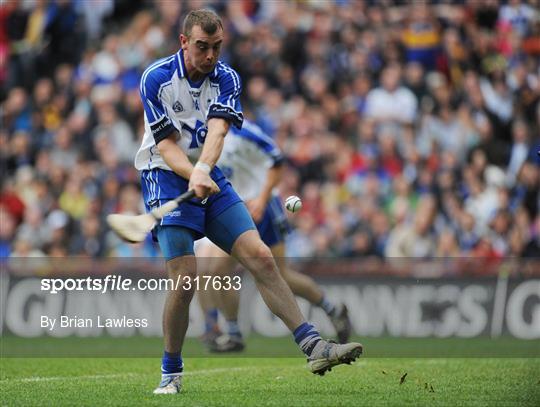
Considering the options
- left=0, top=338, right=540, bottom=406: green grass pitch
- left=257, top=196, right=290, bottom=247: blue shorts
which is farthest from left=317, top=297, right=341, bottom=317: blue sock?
left=257, top=196, right=290, bottom=247: blue shorts

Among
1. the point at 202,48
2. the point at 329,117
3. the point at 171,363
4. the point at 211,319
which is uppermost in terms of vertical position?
the point at 329,117

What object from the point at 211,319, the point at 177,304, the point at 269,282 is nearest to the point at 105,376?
the point at 177,304

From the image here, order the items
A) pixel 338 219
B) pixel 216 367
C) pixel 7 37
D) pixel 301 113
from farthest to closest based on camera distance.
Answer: pixel 7 37
pixel 301 113
pixel 338 219
pixel 216 367

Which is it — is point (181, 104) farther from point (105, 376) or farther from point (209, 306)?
point (209, 306)

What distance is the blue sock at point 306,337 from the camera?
337 inches

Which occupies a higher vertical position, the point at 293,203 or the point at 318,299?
the point at 293,203

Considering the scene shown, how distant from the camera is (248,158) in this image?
13.3 meters

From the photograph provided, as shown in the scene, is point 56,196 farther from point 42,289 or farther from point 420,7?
point 420,7

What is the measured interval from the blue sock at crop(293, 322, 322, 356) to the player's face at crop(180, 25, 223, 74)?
193 centimetres

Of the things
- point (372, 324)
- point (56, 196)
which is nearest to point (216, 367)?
point (372, 324)

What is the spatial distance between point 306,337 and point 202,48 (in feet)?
6.96

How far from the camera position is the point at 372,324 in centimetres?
1638

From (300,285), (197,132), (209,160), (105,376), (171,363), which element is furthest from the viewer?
(300,285)

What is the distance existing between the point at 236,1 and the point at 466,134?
487 cm
